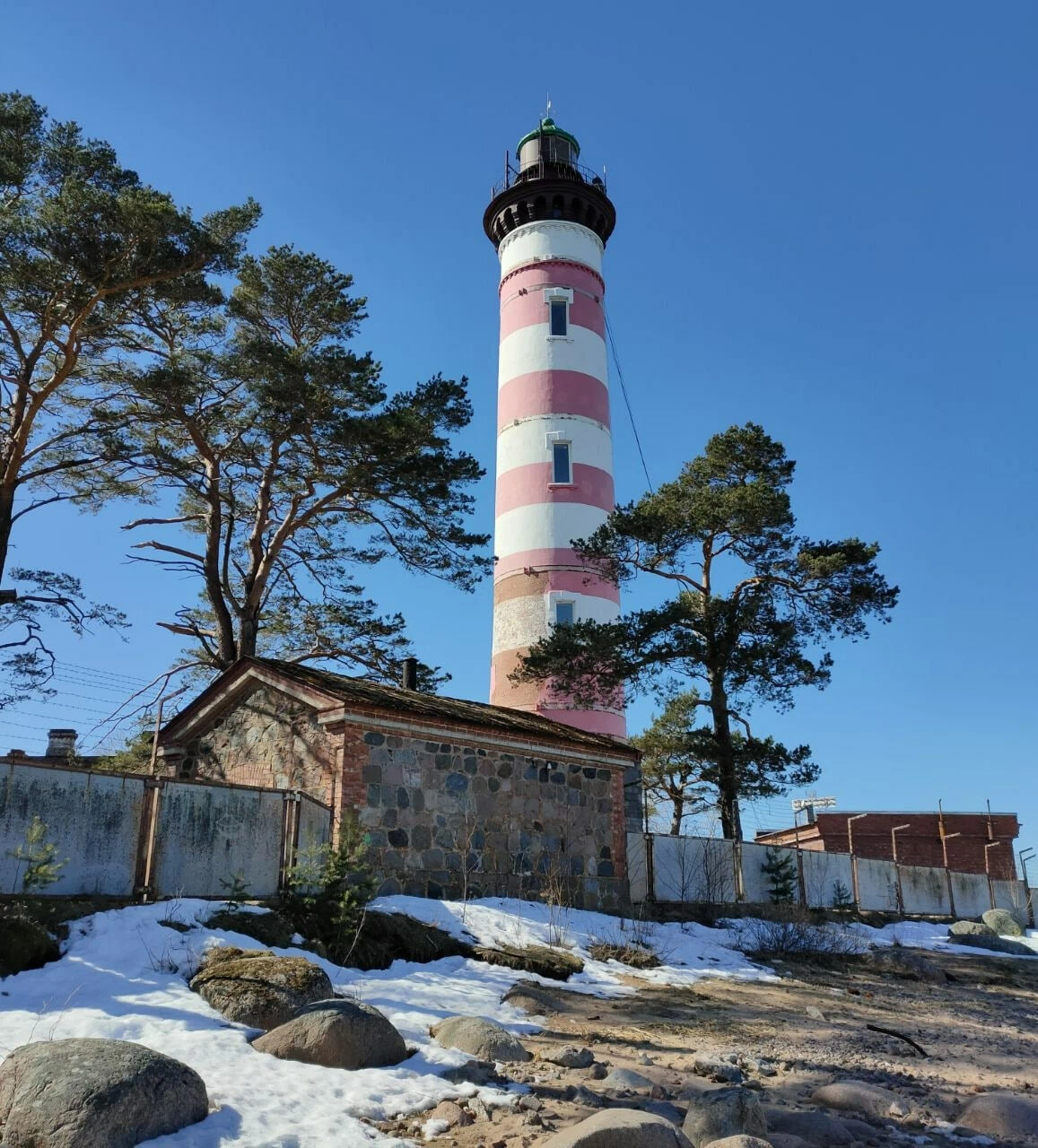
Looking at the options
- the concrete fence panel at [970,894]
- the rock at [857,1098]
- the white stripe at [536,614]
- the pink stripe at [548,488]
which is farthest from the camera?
the pink stripe at [548,488]

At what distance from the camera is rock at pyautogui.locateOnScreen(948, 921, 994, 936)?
22652 mm

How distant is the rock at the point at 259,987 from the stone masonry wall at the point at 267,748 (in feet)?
19.0

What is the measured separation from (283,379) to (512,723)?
26.7 feet

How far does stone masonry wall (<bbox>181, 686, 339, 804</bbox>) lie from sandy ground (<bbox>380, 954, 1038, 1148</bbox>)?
5268 millimetres

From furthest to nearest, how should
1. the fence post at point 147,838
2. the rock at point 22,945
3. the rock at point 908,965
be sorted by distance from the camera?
the rock at point 908,965 → the fence post at point 147,838 → the rock at point 22,945

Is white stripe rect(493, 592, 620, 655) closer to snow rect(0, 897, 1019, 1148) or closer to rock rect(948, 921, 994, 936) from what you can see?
rock rect(948, 921, 994, 936)

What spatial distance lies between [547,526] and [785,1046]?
19.1 meters

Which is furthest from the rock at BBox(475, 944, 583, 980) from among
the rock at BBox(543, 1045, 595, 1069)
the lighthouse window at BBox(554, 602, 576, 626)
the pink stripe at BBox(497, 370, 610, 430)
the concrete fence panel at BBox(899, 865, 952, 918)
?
the pink stripe at BBox(497, 370, 610, 430)

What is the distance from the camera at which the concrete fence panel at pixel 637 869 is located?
1838cm

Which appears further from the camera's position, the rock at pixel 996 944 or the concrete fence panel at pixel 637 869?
the rock at pixel 996 944

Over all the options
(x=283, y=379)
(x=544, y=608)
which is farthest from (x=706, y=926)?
(x=283, y=379)

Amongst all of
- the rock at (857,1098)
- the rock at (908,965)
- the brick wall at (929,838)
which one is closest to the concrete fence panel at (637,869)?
the rock at (908,965)

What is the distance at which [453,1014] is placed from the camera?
9.62m

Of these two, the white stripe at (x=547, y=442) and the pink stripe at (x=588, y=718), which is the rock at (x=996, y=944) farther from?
the white stripe at (x=547, y=442)
